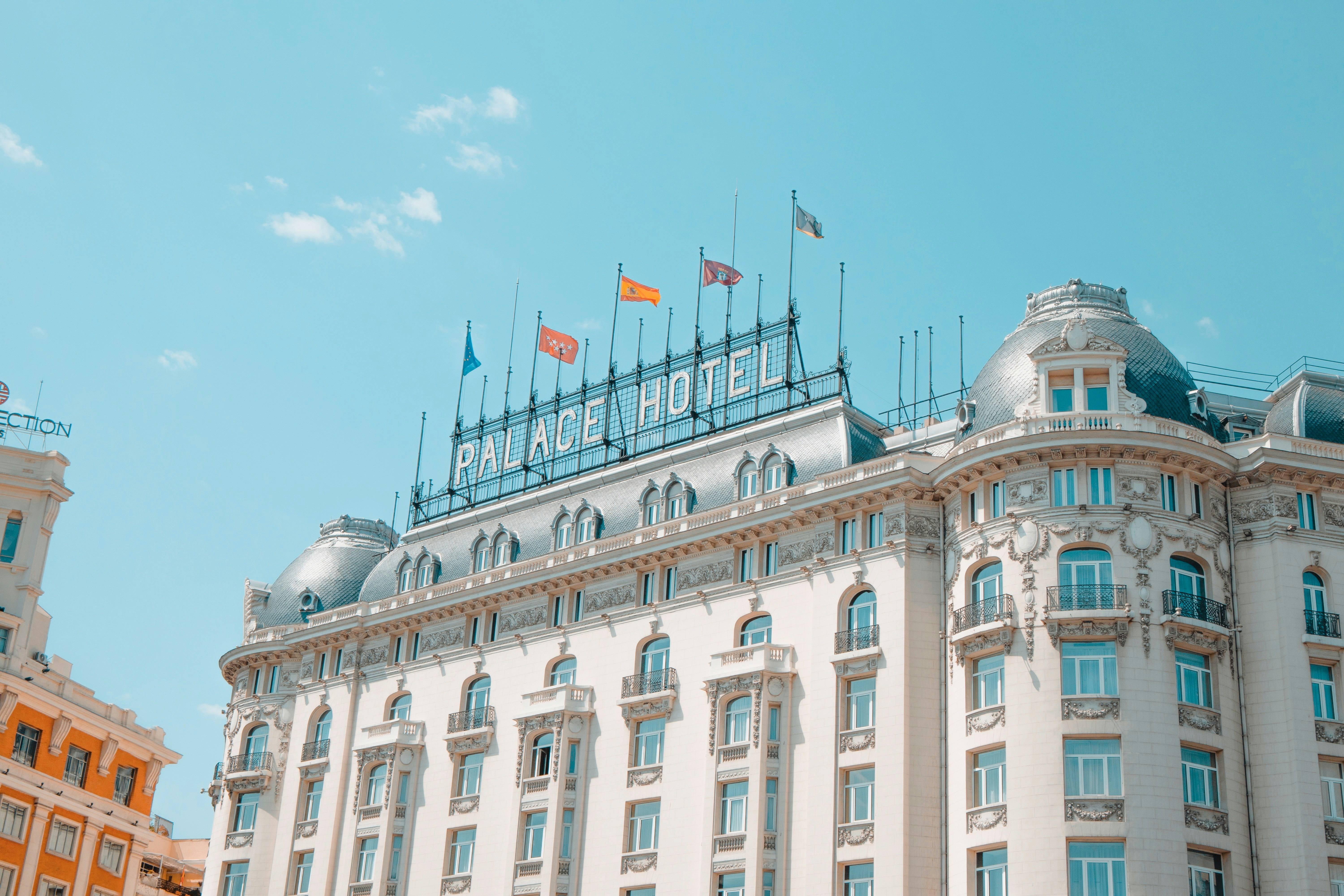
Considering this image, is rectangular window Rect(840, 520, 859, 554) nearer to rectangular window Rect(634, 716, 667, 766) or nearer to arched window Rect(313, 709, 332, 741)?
rectangular window Rect(634, 716, 667, 766)

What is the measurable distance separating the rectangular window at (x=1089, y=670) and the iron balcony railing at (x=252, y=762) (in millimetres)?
42214

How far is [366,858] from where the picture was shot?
72875 millimetres

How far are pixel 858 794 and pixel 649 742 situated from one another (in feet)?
35.5

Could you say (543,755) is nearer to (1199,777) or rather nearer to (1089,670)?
(1089,670)

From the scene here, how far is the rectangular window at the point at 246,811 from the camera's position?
78375 mm

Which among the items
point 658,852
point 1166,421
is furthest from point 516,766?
point 1166,421

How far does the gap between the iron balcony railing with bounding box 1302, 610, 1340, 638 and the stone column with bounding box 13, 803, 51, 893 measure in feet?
185

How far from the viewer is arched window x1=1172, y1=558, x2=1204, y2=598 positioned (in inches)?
2245

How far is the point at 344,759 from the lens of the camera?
75812mm

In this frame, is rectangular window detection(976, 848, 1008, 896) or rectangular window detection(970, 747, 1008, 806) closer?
rectangular window detection(976, 848, 1008, 896)

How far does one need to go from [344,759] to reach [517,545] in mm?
13416

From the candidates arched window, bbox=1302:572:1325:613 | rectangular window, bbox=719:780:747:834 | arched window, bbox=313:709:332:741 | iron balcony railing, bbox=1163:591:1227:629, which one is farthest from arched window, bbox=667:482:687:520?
arched window, bbox=1302:572:1325:613

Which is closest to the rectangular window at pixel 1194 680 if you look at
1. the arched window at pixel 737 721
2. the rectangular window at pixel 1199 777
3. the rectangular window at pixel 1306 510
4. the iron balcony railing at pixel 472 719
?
the rectangular window at pixel 1199 777

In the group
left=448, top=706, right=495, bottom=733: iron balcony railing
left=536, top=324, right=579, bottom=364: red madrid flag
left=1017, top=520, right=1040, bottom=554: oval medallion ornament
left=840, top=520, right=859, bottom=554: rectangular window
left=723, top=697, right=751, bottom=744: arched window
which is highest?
left=536, top=324, right=579, bottom=364: red madrid flag
